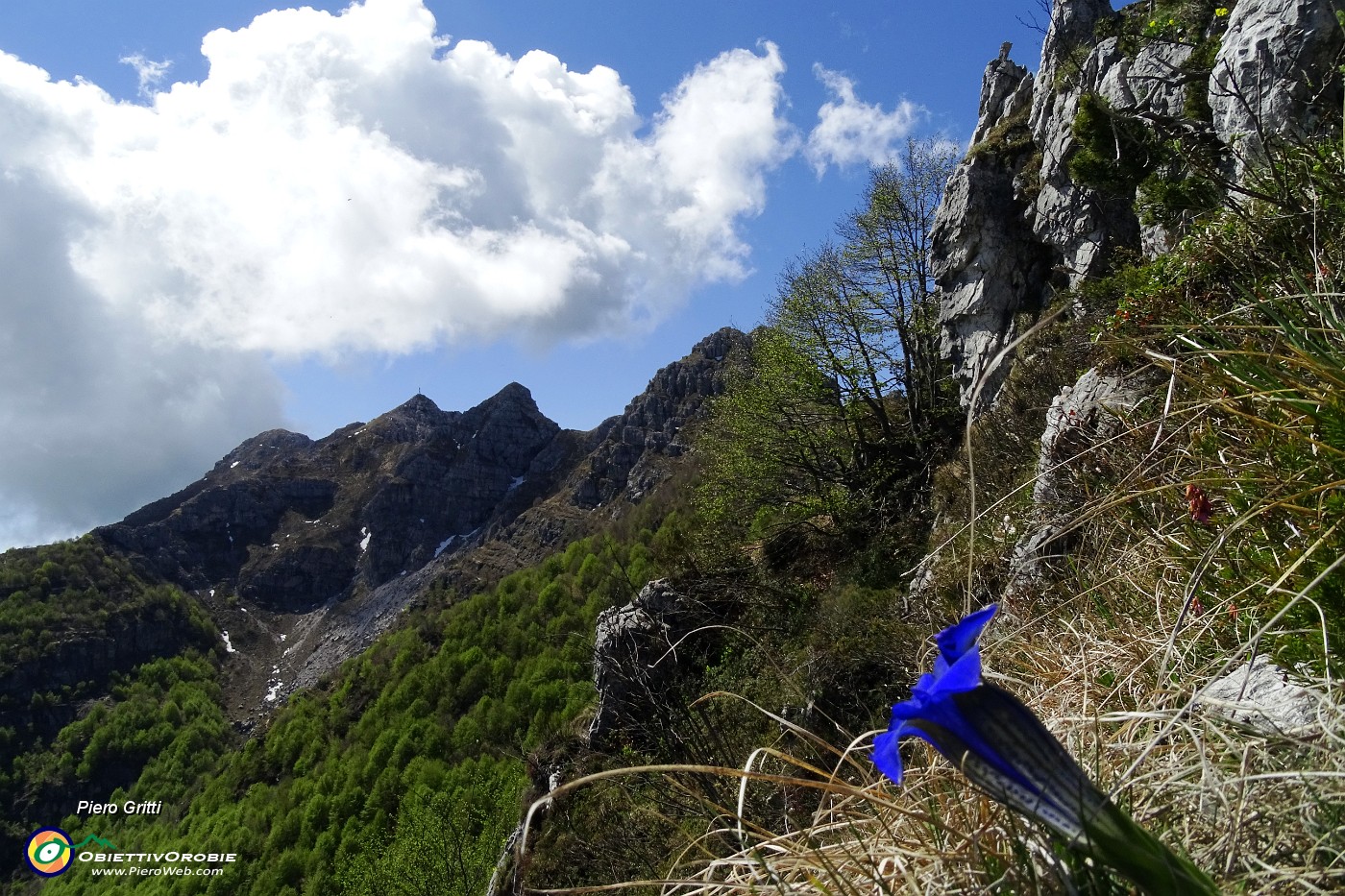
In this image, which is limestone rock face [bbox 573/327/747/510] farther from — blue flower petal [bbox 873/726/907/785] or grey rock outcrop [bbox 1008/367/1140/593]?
blue flower petal [bbox 873/726/907/785]

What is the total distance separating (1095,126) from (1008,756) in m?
11.3

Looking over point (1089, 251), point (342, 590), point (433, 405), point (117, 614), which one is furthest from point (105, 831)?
point (433, 405)

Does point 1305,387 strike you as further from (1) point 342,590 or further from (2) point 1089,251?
(1) point 342,590

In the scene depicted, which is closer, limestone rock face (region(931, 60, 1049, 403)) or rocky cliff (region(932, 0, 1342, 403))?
rocky cliff (region(932, 0, 1342, 403))

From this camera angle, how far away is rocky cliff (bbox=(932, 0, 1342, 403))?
7.47 m

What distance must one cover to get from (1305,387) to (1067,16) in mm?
20111

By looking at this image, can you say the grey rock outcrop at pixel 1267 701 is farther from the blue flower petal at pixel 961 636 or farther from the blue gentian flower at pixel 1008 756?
the blue flower petal at pixel 961 636

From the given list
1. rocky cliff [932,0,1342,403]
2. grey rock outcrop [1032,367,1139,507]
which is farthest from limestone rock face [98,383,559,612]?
grey rock outcrop [1032,367,1139,507]

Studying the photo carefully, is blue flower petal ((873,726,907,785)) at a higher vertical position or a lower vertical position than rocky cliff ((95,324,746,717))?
lower

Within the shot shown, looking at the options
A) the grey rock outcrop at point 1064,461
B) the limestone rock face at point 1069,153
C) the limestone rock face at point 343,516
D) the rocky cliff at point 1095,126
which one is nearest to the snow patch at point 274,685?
the limestone rock face at point 343,516

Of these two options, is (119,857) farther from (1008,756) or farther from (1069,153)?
(1008,756)

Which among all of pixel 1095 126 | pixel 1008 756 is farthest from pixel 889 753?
pixel 1095 126
